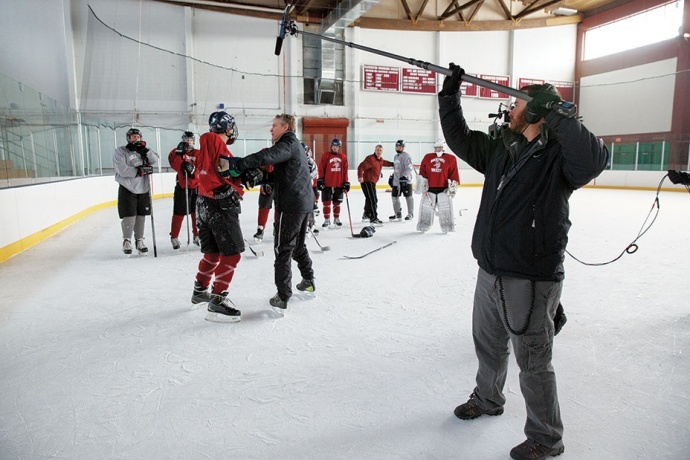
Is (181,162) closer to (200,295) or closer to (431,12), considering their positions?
(200,295)

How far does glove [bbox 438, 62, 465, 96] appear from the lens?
6.03ft

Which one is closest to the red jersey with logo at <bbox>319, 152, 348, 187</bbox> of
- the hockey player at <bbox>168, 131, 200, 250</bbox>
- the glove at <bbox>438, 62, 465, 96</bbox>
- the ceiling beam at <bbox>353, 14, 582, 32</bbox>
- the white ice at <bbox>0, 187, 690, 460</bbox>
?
the hockey player at <bbox>168, 131, 200, 250</bbox>

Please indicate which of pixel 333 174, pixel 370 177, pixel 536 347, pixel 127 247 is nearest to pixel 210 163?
pixel 536 347

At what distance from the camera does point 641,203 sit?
37.3ft

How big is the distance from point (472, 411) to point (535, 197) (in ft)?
3.30

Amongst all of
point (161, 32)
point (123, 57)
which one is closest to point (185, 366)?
point (123, 57)

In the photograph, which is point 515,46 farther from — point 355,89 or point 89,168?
point 89,168

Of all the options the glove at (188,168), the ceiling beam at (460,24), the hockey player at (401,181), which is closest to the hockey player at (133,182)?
the glove at (188,168)

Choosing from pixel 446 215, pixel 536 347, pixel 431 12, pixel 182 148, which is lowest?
pixel 446 215

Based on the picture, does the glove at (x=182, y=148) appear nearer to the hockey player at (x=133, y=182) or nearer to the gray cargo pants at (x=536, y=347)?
the hockey player at (x=133, y=182)

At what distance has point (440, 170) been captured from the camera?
7.47 metres

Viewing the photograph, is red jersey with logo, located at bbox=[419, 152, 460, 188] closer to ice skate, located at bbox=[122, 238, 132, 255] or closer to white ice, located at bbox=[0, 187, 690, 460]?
white ice, located at bbox=[0, 187, 690, 460]

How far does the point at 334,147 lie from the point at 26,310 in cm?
539

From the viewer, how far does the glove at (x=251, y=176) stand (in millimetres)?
3053
